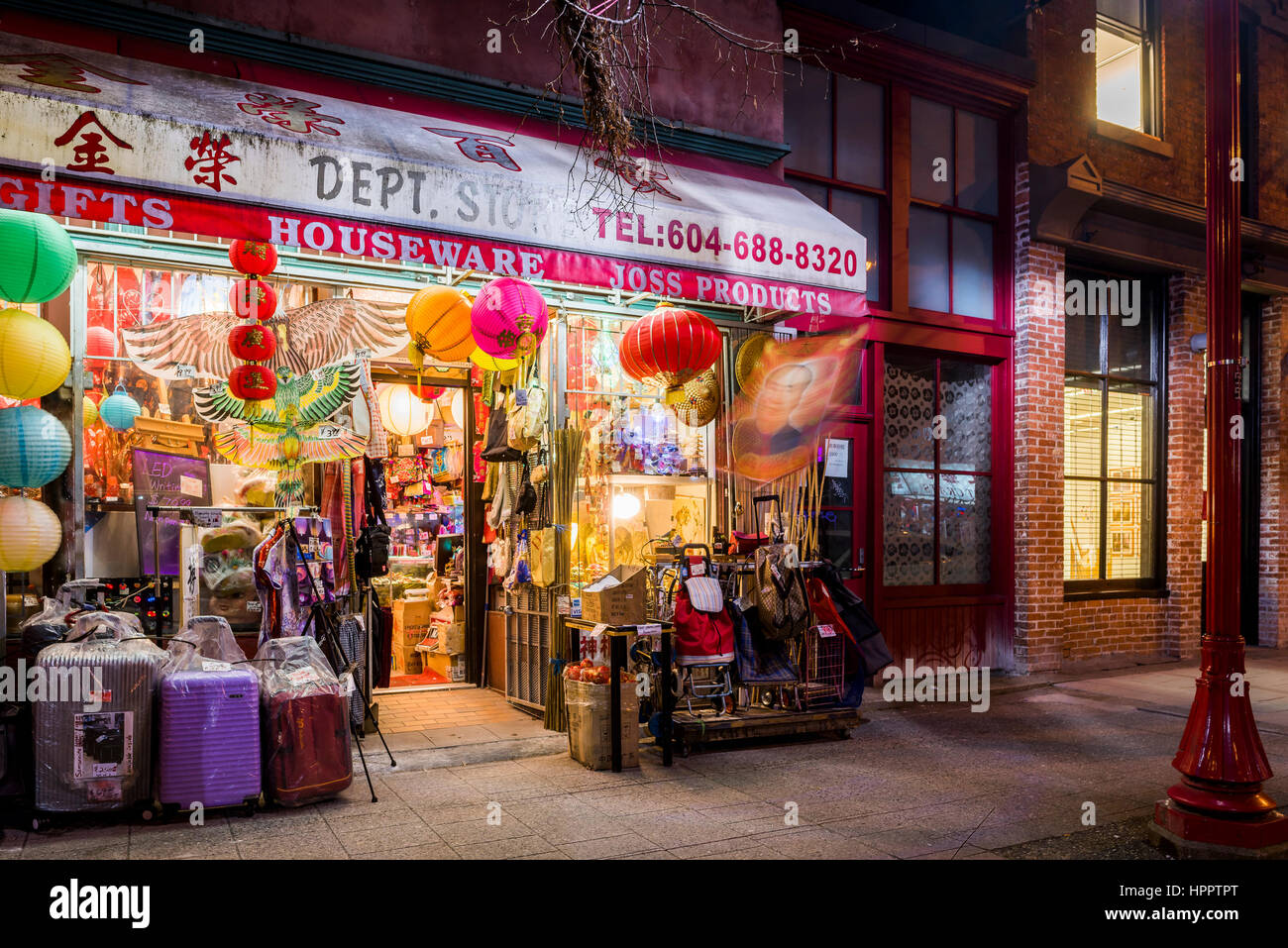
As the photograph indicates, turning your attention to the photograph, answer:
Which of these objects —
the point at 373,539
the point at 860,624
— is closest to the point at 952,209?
the point at 860,624

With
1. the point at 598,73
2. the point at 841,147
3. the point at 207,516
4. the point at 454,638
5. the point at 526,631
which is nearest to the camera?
the point at 598,73

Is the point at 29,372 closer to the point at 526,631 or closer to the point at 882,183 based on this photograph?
the point at 526,631

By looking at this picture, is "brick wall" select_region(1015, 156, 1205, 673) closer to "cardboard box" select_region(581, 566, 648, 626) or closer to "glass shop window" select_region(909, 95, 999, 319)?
"glass shop window" select_region(909, 95, 999, 319)

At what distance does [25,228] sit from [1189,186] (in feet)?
40.7

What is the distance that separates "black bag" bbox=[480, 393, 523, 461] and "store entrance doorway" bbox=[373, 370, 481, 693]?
3.79 feet

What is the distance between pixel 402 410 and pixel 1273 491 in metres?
11.3

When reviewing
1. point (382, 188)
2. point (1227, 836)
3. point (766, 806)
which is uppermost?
point (382, 188)

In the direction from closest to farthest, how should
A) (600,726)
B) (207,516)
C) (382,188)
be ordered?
(382,188) < (207,516) < (600,726)

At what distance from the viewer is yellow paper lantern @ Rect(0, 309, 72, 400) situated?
17.7 feet

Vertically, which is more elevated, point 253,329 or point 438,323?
point 438,323

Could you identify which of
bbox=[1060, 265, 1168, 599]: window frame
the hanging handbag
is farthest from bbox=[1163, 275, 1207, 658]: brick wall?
the hanging handbag

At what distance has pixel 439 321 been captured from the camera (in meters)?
7.13

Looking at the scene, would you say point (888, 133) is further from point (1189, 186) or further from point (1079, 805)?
point (1079, 805)

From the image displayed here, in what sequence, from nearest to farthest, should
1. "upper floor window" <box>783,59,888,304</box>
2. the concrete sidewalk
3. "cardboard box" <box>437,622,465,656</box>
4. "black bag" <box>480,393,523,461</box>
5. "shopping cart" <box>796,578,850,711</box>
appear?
the concrete sidewalk → "shopping cart" <box>796,578,850,711</box> → "black bag" <box>480,393,523,461</box> → "cardboard box" <box>437,622,465,656</box> → "upper floor window" <box>783,59,888,304</box>
